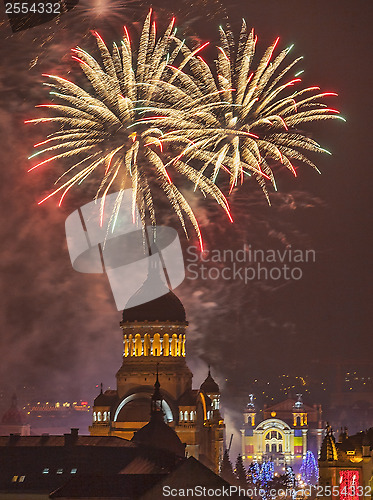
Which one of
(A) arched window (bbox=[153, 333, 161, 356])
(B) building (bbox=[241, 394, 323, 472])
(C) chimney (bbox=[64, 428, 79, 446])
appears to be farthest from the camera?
(B) building (bbox=[241, 394, 323, 472])

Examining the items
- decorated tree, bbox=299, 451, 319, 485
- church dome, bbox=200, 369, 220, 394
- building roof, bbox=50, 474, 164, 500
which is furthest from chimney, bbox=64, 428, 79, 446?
decorated tree, bbox=299, 451, 319, 485

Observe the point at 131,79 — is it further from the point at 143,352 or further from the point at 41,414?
the point at 41,414

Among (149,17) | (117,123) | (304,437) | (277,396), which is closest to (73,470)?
(117,123)

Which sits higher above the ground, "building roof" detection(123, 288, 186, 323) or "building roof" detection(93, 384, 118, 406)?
"building roof" detection(123, 288, 186, 323)

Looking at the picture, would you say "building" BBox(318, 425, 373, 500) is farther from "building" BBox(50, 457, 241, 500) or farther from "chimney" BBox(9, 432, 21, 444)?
"building" BBox(50, 457, 241, 500)

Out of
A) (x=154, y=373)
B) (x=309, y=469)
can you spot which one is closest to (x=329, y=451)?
(x=154, y=373)

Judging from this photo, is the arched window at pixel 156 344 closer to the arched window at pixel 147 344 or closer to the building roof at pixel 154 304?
the arched window at pixel 147 344

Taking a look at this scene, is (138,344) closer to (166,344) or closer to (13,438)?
(166,344)
